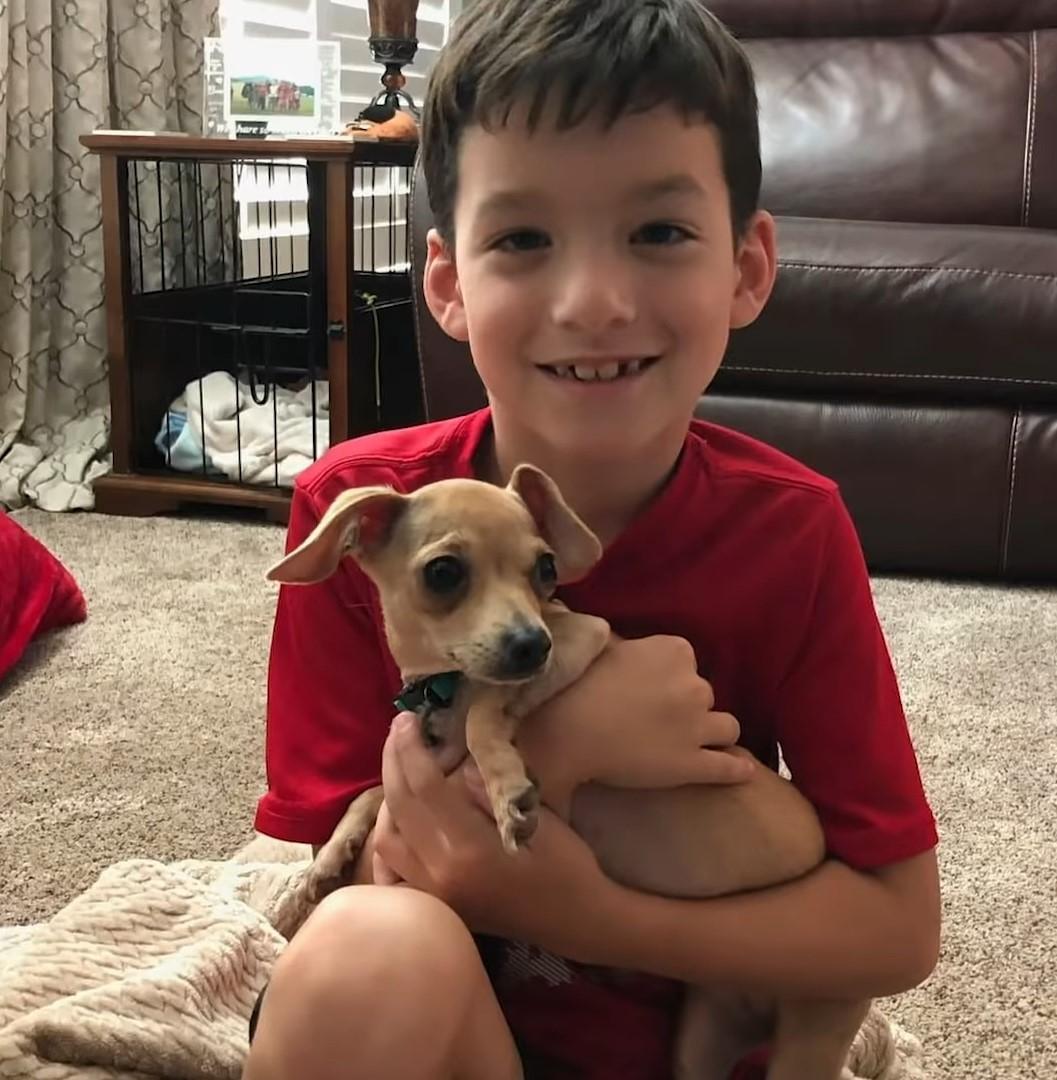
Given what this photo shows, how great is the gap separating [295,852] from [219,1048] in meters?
0.45

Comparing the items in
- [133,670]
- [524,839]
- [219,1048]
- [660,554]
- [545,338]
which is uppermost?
[545,338]

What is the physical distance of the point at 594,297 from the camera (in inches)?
35.0

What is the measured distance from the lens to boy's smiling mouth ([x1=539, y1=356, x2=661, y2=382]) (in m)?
0.95

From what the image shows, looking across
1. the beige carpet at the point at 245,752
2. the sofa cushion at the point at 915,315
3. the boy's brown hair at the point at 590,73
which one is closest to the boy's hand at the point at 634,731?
the boy's brown hair at the point at 590,73

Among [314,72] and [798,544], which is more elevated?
[314,72]

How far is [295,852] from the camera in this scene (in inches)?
57.9

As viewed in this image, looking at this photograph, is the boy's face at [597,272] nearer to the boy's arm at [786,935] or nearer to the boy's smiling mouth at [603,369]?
the boy's smiling mouth at [603,369]

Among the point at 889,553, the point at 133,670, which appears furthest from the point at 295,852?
the point at 889,553

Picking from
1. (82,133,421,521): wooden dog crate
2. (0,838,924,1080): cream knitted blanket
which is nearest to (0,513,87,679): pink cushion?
(82,133,421,521): wooden dog crate

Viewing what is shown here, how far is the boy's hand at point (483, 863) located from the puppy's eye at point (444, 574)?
0.12 m

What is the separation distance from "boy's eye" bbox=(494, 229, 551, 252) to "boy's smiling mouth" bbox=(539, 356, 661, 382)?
0.08 meters

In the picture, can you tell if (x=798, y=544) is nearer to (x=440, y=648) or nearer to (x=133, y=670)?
(x=440, y=648)

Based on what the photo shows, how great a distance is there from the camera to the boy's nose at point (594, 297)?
0.89 metres

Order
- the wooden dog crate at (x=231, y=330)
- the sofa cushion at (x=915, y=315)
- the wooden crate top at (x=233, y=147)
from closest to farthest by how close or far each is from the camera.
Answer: the sofa cushion at (x=915, y=315) < the wooden crate top at (x=233, y=147) < the wooden dog crate at (x=231, y=330)
